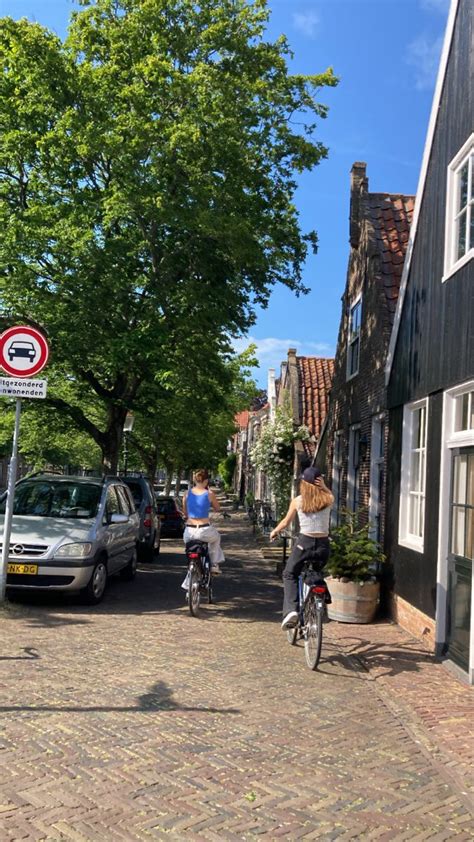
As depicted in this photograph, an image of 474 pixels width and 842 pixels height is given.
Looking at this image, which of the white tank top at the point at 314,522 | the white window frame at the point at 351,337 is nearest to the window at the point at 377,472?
the white window frame at the point at 351,337

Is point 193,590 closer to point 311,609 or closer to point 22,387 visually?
point 311,609

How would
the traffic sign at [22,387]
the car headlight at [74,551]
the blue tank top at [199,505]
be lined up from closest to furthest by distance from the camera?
the traffic sign at [22,387] → the car headlight at [74,551] → the blue tank top at [199,505]

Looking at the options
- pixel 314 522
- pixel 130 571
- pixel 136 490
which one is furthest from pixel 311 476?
pixel 136 490

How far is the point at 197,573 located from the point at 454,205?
5430 mm

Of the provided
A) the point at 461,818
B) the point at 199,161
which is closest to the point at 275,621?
the point at 461,818

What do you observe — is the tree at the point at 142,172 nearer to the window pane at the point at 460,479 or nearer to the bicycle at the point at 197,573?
the bicycle at the point at 197,573

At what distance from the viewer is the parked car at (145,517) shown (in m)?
16.6

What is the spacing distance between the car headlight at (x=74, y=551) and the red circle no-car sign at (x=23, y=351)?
2.23 metres

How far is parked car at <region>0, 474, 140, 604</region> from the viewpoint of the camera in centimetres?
939

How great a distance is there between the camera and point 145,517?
16844mm

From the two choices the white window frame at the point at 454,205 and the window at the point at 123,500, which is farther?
the window at the point at 123,500

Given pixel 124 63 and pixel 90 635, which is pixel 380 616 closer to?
pixel 90 635

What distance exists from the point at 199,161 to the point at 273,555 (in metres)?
10.2

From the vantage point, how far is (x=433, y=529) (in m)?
8.16
